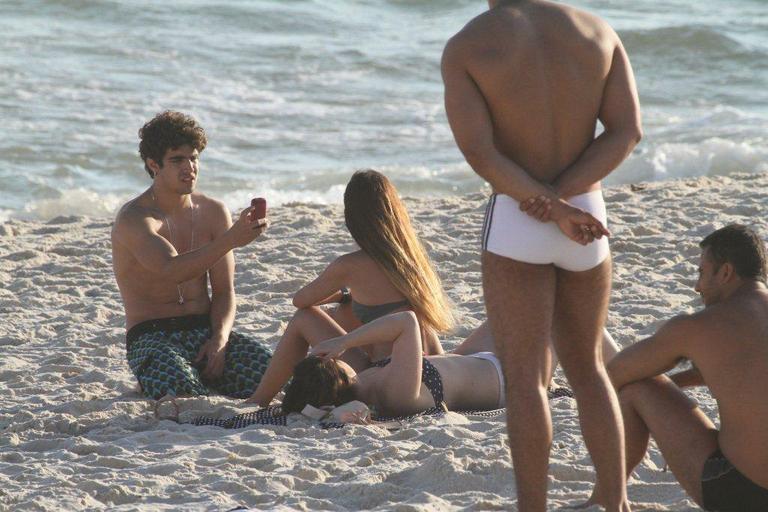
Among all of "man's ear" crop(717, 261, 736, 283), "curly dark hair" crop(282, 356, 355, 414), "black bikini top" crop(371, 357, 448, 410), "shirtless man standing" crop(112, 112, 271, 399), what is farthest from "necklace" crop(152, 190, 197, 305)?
"man's ear" crop(717, 261, 736, 283)

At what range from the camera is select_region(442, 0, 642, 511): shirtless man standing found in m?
3.12

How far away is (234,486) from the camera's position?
4.01 metres

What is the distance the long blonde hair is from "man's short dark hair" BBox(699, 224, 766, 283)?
73.9 inches

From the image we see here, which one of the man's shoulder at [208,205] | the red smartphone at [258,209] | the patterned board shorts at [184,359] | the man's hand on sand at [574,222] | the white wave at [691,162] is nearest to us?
the man's hand on sand at [574,222]

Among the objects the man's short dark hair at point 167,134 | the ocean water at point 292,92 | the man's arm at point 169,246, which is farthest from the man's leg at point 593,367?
the ocean water at point 292,92

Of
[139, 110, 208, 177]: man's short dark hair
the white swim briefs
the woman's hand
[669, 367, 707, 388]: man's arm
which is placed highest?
[139, 110, 208, 177]: man's short dark hair

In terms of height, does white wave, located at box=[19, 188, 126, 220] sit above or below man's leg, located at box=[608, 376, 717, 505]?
below

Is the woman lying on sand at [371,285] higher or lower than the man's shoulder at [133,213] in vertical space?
lower

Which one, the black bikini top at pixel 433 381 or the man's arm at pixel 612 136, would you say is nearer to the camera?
the man's arm at pixel 612 136

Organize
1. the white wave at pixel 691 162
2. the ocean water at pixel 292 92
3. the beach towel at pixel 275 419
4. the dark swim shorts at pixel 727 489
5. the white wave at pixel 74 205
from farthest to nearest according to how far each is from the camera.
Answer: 1. the ocean water at pixel 292 92
2. the white wave at pixel 691 162
3. the white wave at pixel 74 205
4. the beach towel at pixel 275 419
5. the dark swim shorts at pixel 727 489

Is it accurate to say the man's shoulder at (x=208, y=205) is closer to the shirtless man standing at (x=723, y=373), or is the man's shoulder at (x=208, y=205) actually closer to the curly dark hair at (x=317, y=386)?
the curly dark hair at (x=317, y=386)

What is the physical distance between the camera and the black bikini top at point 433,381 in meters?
4.91

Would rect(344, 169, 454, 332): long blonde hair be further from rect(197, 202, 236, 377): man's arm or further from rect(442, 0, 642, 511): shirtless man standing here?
rect(442, 0, 642, 511): shirtless man standing

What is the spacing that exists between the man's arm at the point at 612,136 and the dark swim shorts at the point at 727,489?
92cm
